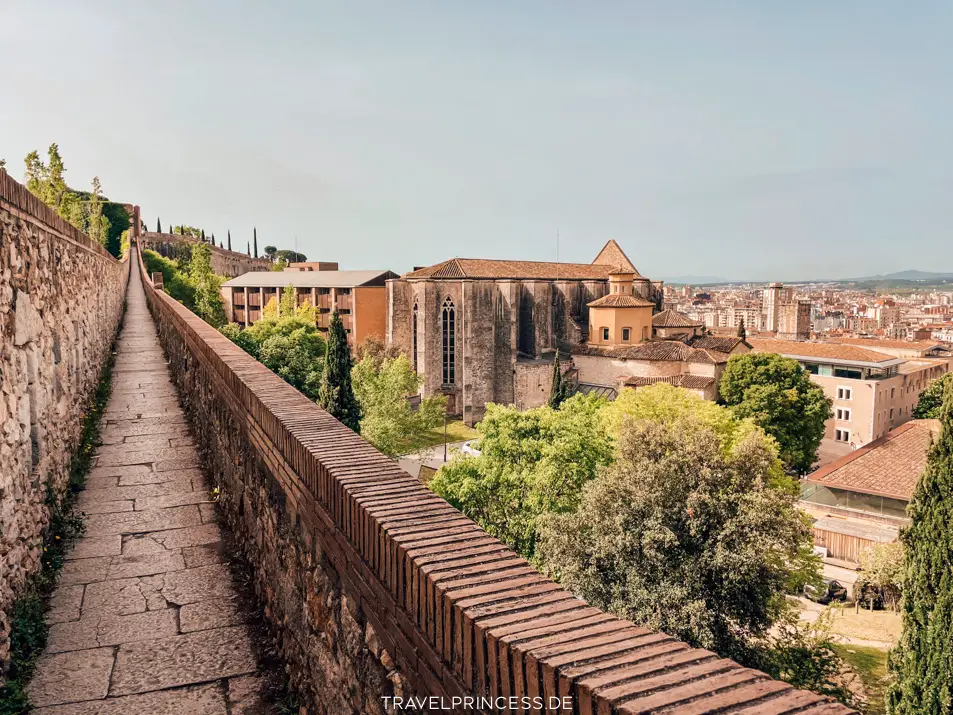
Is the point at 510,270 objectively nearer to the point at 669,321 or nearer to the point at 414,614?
the point at 669,321

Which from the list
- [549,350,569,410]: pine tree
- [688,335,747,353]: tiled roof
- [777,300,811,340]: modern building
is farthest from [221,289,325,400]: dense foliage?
[777,300,811,340]: modern building

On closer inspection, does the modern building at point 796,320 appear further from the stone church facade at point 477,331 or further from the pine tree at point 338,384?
the pine tree at point 338,384

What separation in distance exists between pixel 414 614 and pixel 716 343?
48.1 meters

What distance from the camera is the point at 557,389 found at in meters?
44.5

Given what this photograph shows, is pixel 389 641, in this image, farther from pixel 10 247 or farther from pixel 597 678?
pixel 10 247

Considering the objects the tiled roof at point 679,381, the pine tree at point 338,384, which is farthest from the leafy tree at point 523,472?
the tiled roof at point 679,381

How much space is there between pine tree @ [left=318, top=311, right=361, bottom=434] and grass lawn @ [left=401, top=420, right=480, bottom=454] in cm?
636

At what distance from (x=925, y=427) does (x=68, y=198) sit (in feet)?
157

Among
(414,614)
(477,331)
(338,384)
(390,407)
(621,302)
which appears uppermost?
(621,302)

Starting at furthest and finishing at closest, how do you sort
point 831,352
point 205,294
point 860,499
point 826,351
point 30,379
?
point 826,351 → point 831,352 → point 205,294 → point 860,499 → point 30,379

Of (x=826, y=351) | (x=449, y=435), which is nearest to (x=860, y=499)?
(x=449, y=435)

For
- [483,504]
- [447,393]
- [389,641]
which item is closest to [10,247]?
[389,641]

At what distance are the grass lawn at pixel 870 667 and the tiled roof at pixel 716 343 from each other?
28.0 m

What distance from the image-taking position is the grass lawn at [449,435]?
38.1m
